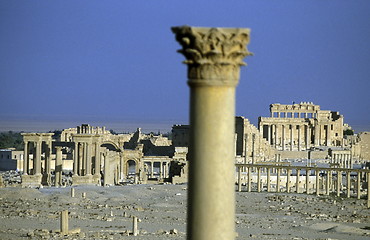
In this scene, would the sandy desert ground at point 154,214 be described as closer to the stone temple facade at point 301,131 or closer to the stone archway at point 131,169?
the stone archway at point 131,169

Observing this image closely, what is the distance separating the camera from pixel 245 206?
38031mm

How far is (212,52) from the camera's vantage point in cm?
1023

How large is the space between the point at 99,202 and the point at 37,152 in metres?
9.83

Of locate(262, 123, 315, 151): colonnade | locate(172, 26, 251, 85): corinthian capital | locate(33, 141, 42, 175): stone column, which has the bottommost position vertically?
locate(33, 141, 42, 175): stone column

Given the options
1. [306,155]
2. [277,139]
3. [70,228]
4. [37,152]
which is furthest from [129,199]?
[277,139]

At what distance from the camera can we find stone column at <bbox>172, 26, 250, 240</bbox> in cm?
1008

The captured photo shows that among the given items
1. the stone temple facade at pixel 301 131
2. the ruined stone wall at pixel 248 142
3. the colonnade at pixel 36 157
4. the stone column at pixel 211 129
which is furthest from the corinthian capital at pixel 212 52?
the stone temple facade at pixel 301 131

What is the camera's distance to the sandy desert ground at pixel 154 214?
26.3 meters

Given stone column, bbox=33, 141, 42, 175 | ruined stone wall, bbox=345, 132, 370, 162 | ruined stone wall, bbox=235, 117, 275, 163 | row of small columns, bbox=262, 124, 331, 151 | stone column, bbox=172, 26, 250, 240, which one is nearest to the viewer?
stone column, bbox=172, 26, 250, 240

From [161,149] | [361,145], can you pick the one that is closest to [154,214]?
[161,149]

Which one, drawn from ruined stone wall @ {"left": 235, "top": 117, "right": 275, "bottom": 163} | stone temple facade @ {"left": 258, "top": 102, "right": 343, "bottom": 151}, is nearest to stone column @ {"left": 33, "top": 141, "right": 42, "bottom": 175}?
ruined stone wall @ {"left": 235, "top": 117, "right": 275, "bottom": 163}

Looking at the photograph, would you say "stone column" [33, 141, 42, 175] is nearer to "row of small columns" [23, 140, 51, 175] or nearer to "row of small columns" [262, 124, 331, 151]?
"row of small columns" [23, 140, 51, 175]

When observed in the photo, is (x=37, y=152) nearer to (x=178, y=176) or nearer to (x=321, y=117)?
(x=178, y=176)

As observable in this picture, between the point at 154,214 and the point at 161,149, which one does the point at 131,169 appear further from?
the point at 154,214
